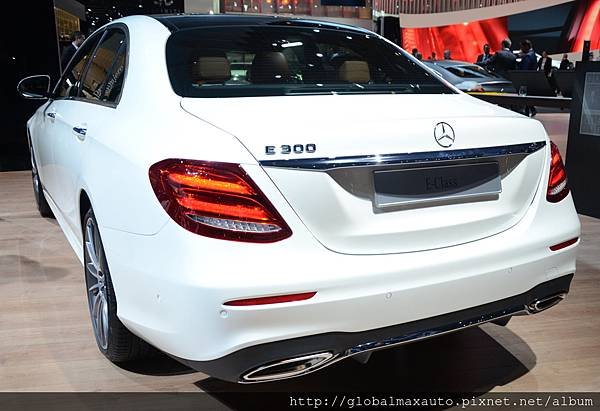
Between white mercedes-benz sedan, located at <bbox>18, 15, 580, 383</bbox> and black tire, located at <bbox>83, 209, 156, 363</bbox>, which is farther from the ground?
white mercedes-benz sedan, located at <bbox>18, 15, 580, 383</bbox>

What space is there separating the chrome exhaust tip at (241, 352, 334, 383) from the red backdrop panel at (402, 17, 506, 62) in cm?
2348

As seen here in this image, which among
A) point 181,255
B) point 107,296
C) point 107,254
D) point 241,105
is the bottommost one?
point 107,296

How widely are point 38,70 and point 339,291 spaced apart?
302 inches

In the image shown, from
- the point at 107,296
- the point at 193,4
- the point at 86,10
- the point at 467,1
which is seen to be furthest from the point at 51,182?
the point at 467,1

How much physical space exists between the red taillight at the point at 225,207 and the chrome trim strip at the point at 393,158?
0.27 feet

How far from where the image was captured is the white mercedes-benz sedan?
1.39 m

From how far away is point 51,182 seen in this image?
302 cm

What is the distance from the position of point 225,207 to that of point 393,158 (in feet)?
1.46

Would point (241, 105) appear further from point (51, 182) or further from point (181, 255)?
point (51, 182)

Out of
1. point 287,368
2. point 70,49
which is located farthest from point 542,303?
point 70,49

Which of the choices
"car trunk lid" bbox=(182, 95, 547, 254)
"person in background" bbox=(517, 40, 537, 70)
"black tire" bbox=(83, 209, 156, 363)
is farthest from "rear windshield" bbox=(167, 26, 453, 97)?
"person in background" bbox=(517, 40, 537, 70)

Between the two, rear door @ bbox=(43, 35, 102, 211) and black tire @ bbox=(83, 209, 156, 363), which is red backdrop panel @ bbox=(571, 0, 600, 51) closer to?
rear door @ bbox=(43, 35, 102, 211)

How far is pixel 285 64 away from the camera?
2045 millimetres

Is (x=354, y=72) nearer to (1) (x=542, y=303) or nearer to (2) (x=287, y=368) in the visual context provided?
(1) (x=542, y=303)
